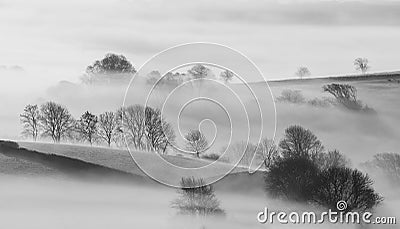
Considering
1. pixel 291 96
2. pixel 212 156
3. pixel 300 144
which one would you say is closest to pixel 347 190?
pixel 300 144

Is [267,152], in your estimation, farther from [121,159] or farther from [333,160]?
[121,159]

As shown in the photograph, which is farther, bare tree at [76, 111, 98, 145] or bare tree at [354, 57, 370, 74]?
bare tree at [354, 57, 370, 74]

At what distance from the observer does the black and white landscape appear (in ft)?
13.1

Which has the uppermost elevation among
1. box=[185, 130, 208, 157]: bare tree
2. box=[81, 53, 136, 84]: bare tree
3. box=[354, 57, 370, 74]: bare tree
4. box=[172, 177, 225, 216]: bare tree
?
box=[354, 57, 370, 74]: bare tree

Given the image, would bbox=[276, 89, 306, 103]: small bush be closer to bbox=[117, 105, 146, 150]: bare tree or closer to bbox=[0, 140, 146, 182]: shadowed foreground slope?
bbox=[117, 105, 146, 150]: bare tree

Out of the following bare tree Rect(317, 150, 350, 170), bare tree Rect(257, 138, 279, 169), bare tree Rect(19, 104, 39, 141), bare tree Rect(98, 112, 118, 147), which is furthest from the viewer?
bare tree Rect(317, 150, 350, 170)

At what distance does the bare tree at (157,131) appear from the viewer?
4043 millimetres

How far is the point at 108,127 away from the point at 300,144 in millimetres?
1102

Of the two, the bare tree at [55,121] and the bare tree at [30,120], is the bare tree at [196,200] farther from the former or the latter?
the bare tree at [30,120]

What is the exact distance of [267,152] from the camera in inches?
165

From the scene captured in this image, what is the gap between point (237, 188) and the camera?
417cm

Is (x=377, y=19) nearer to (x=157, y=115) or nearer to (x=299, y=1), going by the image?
(x=299, y=1)

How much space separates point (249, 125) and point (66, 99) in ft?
3.34

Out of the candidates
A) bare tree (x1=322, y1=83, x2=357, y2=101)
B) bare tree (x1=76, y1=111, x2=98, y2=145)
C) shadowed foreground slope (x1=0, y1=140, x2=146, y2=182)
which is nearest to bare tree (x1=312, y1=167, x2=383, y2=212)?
bare tree (x1=322, y1=83, x2=357, y2=101)
